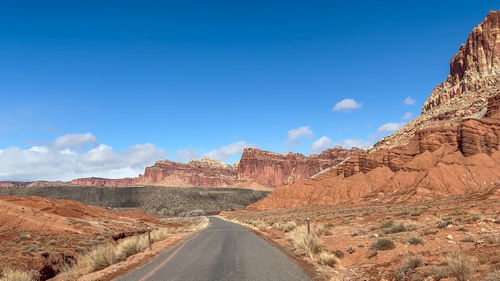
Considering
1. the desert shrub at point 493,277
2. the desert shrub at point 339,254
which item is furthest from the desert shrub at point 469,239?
the desert shrub at point 493,277

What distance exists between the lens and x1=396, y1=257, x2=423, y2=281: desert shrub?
832 centimetres

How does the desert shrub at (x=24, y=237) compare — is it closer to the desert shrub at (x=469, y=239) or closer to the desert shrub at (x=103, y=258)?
the desert shrub at (x=103, y=258)

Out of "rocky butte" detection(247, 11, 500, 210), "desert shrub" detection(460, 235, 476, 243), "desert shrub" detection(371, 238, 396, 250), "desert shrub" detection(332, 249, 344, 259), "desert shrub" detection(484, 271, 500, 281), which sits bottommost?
"desert shrub" detection(332, 249, 344, 259)

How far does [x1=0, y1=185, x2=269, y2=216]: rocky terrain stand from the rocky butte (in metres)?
34.7

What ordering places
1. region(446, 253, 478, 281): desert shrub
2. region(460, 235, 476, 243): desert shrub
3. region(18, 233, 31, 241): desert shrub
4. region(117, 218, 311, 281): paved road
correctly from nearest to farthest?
region(446, 253, 478, 281): desert shrub → region(117, 218, 311, 281): paved road → region(460, 235, 476, 243): desert shrub → region(18, 233, 31, 241): desert shrub

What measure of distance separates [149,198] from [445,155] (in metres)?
102

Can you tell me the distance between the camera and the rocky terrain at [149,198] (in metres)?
120

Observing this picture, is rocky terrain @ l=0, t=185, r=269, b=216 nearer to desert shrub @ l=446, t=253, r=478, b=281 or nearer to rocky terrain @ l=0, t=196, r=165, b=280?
rocky terrain @ l=0, t=196, r=165, b=280

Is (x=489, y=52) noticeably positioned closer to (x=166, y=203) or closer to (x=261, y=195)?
(x=261, y=195)

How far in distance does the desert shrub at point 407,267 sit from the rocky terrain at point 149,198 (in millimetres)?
106202

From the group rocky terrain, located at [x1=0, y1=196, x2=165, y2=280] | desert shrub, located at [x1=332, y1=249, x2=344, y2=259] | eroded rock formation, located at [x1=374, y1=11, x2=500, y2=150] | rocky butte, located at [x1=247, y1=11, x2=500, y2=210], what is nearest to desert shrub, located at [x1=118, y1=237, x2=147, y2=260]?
rocky terrain, located at [x1=0, y1=196, x2=165, y2=280]

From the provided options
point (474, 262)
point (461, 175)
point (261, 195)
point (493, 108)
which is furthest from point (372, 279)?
point (261, 195)

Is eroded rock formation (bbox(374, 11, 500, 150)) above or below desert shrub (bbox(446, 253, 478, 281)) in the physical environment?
above

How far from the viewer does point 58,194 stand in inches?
4983
